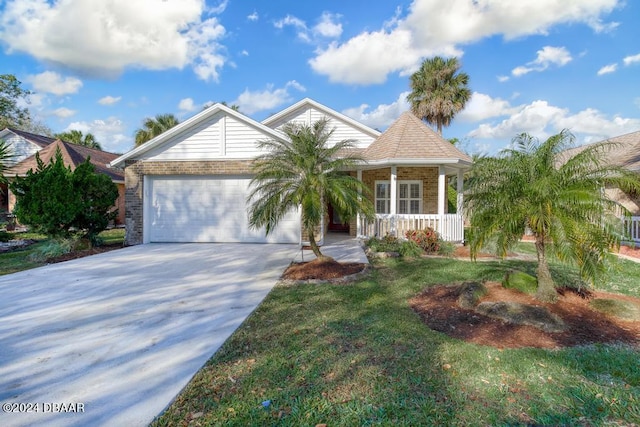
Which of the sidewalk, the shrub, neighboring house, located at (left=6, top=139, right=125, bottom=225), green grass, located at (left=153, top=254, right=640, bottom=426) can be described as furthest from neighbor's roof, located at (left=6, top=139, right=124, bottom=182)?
green grass, located at (left=153, top=254, right=640, bottom=426)

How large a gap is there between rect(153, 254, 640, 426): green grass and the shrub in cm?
612

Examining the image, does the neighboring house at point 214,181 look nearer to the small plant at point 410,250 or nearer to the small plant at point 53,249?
the small plant at point 410,250

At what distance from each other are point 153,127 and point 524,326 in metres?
25.9

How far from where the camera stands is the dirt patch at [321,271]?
6797mm

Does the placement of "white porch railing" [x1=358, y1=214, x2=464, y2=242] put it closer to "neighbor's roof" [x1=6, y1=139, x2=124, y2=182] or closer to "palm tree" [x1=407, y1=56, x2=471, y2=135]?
"palm tree" [x1=407, y1=56, x2=471, y2=135]

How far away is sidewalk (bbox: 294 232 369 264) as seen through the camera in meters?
8.78

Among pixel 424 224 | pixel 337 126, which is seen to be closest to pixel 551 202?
pixel 424 224

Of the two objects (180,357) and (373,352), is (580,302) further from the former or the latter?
(180,357)

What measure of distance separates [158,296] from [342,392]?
4.15 m

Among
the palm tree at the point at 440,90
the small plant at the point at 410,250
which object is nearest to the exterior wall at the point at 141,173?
the small plant at the point at 410,250

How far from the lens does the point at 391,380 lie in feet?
9.53

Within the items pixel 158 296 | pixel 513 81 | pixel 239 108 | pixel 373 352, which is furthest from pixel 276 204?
pixel 239 108

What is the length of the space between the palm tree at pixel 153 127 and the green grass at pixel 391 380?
76.7 ft

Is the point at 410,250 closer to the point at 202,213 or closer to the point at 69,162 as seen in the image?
the point at 202,213
